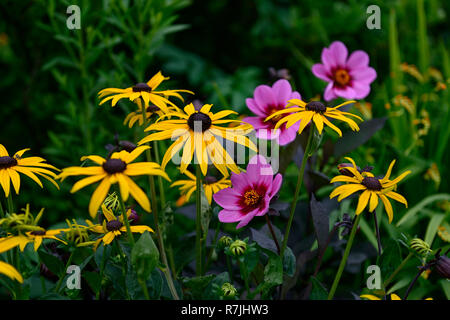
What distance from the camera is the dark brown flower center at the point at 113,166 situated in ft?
1.67

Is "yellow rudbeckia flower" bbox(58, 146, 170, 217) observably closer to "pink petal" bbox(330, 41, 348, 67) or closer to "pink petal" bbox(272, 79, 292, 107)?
"pink petal" bbox(272, 79, 292, 107)

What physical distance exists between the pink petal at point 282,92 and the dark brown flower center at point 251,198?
0.67 ft

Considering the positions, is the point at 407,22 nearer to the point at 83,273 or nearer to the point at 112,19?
the point at 112,19

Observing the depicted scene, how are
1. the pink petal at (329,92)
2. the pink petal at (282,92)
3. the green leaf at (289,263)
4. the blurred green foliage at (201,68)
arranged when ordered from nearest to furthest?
the green leaf at (289,263) → the pink petal at (282,92) → the pink petal at (329,92) → the blurred green foliage at (201,68)

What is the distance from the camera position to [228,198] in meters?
0.66

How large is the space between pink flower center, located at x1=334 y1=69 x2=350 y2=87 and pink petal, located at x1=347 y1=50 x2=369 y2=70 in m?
0.02

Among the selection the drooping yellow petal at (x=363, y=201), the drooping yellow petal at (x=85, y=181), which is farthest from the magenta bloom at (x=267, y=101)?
the drooping yellow petal at (x=85, y=181)

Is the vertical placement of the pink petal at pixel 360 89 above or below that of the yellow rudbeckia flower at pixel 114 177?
above

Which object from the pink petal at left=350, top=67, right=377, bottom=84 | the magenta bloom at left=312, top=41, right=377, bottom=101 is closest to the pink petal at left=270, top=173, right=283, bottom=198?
the magenta bloom at left=312, top=41, right=377, bottom=101

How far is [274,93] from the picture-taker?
81 cm

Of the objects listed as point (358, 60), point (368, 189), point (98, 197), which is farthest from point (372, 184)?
point (358, 60)

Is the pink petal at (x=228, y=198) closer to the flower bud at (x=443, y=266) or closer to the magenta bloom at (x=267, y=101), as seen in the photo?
the magenta bloom at (x=267, y=101)

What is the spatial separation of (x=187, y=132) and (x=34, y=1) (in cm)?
100
